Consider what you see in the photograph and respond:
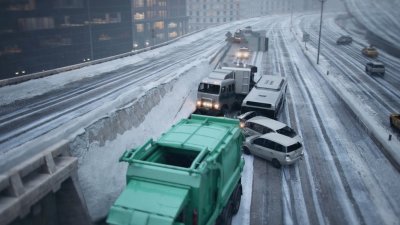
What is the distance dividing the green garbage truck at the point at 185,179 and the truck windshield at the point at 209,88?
12.6 metres

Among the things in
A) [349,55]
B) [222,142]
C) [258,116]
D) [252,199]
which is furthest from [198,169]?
[349,55]

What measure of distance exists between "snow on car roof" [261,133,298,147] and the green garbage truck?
5.80m

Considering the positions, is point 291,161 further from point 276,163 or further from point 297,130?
point 297,130

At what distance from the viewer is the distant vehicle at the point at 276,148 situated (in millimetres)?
19406

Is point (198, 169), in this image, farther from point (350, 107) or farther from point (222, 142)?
point (350, 107)

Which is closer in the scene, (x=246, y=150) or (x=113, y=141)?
(x=113, y=141)

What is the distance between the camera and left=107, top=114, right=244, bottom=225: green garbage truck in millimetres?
9750

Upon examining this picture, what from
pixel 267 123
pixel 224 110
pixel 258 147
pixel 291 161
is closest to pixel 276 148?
pixel 291 161

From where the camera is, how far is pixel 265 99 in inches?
1026

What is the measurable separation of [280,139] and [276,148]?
0.70 m

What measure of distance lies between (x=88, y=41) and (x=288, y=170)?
72537 mm

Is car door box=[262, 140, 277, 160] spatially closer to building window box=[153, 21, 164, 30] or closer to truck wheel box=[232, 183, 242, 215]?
truck wheel box=[232, 183, 242, 215]

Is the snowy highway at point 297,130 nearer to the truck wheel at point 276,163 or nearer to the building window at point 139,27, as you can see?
the truck wheel at point 276,163

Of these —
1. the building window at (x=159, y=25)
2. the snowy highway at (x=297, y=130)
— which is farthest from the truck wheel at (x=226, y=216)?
the building window at (x=159, y=25)
